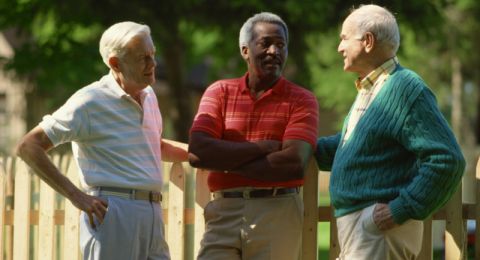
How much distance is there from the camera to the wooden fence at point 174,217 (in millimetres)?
6027

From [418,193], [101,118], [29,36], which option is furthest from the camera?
[29,36]

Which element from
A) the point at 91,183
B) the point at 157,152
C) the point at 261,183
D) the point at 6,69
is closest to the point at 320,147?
the point at 261,183

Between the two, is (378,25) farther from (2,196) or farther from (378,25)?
(2,196)

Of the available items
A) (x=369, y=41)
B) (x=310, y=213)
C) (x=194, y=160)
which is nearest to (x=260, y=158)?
(x=194, y=160)

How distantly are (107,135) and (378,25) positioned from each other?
4.86ft

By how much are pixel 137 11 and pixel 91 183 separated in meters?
12.3

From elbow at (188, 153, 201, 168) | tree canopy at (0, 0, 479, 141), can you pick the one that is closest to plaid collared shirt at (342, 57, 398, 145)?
elbow at (188, 153, 201, 168)

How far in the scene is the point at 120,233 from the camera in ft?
16.5

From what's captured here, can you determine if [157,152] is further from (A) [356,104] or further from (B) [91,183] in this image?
(A) [356,104]

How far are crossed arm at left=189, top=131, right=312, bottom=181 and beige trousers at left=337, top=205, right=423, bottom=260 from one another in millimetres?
396

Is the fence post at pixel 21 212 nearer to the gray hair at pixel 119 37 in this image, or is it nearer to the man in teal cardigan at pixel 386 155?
the gray hair at pixel 119 37

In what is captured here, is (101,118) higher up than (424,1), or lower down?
lower down

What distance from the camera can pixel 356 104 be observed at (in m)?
5.06

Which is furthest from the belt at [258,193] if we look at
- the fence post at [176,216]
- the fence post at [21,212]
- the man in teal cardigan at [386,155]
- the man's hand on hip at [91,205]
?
the fence post at [21,212]
